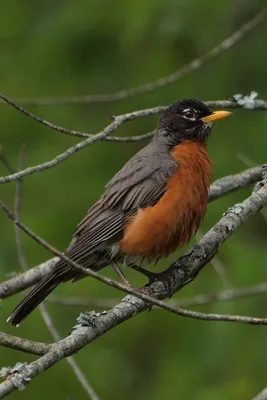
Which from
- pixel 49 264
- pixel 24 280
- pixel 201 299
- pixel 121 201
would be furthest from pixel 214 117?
pixel 24 280

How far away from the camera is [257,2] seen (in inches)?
270

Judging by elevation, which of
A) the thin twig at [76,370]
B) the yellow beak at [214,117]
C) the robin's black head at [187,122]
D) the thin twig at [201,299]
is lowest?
the thin twig at [76,370]

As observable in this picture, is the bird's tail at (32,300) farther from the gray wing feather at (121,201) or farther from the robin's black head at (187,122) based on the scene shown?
the robin's black head at (187,122)

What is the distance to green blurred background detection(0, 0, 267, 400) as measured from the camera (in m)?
5.91

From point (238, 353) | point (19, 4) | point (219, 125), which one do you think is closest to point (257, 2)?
point (219, 125)

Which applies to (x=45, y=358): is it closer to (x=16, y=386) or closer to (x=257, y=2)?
(x=16, y=386)

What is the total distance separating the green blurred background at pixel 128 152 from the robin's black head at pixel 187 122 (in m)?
0.74

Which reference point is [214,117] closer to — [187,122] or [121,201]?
[187,122]

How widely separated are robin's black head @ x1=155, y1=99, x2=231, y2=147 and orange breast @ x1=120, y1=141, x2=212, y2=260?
49 centimetres

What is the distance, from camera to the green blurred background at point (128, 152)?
5.91m

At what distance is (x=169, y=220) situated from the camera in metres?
4.95

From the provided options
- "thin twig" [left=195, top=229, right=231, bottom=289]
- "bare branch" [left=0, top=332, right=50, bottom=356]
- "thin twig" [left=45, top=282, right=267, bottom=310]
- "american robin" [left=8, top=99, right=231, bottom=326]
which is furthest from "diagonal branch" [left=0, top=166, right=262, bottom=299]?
"bare branch" [left=0, top=332, right=50, bottom=356]

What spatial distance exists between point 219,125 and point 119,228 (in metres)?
2.14

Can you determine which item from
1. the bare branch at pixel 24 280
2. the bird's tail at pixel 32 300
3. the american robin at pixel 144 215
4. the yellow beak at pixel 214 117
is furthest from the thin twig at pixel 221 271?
the bird's tail at pixel 32 300
